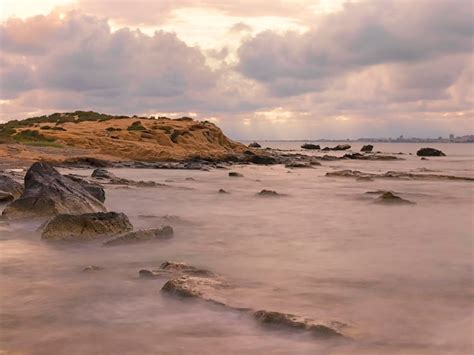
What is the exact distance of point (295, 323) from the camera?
4465 mm

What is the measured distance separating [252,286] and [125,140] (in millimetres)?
35963

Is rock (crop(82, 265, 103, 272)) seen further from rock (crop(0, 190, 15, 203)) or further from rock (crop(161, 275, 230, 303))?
rock (crop(0, 190, 15, 203))

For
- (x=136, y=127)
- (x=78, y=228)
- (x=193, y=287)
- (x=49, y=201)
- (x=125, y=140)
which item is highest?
(x=136, y=127)

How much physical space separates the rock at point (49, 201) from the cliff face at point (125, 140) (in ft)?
64.5

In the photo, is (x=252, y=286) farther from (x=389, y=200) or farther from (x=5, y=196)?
(x=389, y=200)

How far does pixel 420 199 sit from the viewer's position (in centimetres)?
1675

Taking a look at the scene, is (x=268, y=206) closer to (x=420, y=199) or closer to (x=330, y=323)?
(x=420, y=199)

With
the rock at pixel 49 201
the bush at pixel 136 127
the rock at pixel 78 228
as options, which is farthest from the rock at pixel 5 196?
the bush at pixel 136 127

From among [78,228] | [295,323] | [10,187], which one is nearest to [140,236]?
[78,228]

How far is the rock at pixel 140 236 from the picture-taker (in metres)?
7.77

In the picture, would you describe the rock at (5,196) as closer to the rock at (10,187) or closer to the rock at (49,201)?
the rock at (10,187)

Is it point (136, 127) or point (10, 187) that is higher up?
point (136, 127)

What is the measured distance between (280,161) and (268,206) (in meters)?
28.4

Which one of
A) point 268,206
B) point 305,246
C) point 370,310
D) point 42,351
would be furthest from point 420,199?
point 42,351
